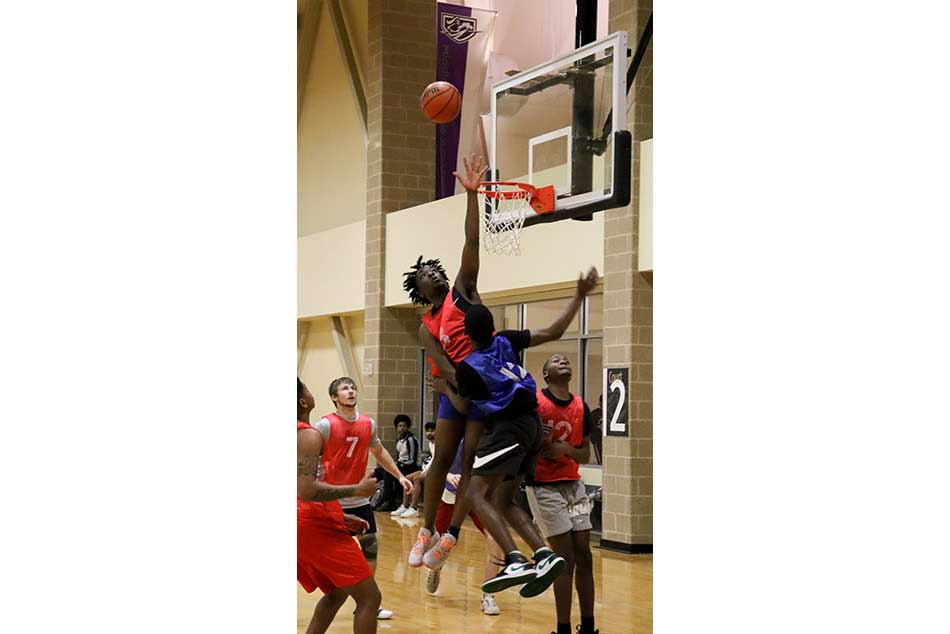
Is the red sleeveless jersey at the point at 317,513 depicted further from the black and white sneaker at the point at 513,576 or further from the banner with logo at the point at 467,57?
→ the banner with logo at the point at 467,57

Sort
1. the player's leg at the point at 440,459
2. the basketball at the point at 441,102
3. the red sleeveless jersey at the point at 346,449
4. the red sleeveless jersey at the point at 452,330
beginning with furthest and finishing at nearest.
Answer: the basketball at the point at 441,102
the player's leg at the point at 440,459
the red sleeveless jersey at the point at 452,330
the red sleeveless jersey at the point at 346,449

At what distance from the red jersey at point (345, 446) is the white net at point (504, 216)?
1.34 metres

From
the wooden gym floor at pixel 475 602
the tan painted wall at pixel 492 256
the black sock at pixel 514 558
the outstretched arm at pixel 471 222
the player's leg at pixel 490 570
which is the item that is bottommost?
the wooden gym floor at pixel 475 602

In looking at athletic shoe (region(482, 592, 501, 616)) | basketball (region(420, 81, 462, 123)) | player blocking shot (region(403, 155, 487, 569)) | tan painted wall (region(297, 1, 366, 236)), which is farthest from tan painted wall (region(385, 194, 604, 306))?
player blocking shot (region(403, 155, 487, 569))

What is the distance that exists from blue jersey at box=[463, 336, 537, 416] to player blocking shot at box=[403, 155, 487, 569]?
5.8 inches

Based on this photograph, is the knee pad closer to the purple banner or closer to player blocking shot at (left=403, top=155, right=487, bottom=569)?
player blocking shot at (left=403, top=155, right=487, bottom=569)

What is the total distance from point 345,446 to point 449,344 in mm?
810

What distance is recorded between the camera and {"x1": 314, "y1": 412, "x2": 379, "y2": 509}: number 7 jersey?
597 cm

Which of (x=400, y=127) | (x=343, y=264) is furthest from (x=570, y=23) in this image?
(x=343, y=264)

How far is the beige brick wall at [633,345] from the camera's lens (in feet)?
34.0

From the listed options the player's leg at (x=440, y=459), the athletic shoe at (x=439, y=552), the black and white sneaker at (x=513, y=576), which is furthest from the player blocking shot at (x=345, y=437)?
the black and white sneaker at (x=513, y=576)

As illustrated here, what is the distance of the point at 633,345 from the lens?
10.4m

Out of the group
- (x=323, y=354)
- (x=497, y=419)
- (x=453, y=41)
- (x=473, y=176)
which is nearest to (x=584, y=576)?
(x=497, y=419)

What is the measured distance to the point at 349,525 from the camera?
5.58 metres
